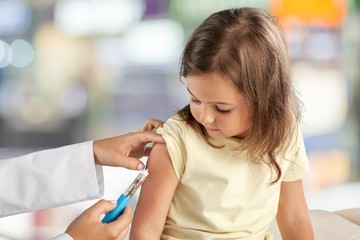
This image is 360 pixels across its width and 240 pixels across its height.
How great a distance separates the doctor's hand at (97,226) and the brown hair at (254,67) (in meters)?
0.31

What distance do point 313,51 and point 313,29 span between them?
18cm

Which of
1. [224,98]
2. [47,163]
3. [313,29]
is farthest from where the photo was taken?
[313,29]

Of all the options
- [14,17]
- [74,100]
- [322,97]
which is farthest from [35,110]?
[322,97]

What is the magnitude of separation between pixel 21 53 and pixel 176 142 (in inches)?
169

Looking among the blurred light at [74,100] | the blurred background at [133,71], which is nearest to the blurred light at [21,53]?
the blurred background at [133,71]

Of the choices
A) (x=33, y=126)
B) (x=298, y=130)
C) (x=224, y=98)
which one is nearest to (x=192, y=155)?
(x=224, y=98)

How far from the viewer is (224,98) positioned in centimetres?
123

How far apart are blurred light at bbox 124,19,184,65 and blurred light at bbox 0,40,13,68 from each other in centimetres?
104

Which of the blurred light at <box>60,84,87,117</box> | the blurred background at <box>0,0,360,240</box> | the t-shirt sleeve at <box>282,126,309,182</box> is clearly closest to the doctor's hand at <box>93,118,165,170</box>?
the t-shirt sleeve at <box>282,126,309,182</box>

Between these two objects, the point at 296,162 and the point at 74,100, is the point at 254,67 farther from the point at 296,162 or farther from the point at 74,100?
the point at 74,100

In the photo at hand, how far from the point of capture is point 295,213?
4.86ft

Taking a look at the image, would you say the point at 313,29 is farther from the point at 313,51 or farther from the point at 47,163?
the point at 47,163

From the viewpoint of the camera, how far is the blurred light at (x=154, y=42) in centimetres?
493

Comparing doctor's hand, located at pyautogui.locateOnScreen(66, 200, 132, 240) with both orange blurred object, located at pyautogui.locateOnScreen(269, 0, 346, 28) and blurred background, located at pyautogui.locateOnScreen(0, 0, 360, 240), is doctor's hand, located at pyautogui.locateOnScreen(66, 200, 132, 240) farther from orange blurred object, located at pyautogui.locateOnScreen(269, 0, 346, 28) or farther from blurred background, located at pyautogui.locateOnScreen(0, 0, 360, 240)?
orange blurred object, located at pyautogui.locateOnScreen(269, 0, 346, 28)
